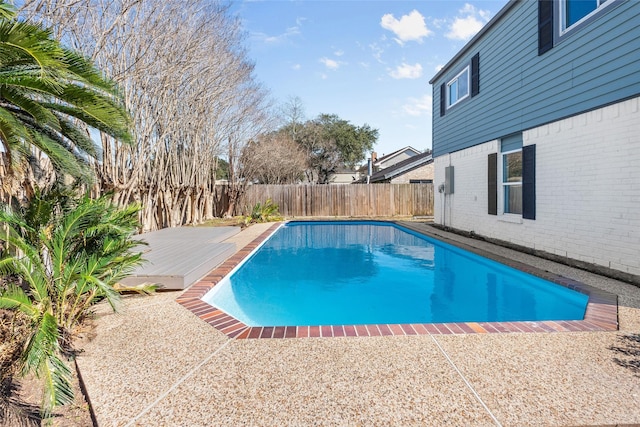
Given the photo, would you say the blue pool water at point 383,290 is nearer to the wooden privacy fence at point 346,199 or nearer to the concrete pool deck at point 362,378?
the concrete pool deck at point 362,378

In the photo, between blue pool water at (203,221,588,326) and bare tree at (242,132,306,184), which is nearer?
blue pool water at (203,221,588,326)

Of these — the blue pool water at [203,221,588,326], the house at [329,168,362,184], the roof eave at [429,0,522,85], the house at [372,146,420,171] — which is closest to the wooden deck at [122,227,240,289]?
the blue pool water at [203,221,588,326]

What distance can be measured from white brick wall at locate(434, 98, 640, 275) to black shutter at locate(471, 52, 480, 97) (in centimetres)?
260

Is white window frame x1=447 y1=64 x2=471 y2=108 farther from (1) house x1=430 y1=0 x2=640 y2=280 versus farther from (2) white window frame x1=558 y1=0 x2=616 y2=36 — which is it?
(2) white window frame x1=558 y1=0 x2=616 y2=36

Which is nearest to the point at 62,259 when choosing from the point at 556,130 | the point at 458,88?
the point at 556,130

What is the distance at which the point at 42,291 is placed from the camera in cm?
305

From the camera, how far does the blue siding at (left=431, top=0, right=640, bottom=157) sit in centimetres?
520

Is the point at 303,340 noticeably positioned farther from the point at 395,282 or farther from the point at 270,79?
the point at 270,79

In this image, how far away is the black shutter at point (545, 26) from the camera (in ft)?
21.6

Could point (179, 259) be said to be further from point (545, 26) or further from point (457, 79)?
point (457, 79)

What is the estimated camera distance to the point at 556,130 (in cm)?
663

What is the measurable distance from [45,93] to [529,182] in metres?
8.06

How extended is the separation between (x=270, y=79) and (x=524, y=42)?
1146 centimetres

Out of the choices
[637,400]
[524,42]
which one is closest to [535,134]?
[524,42]
